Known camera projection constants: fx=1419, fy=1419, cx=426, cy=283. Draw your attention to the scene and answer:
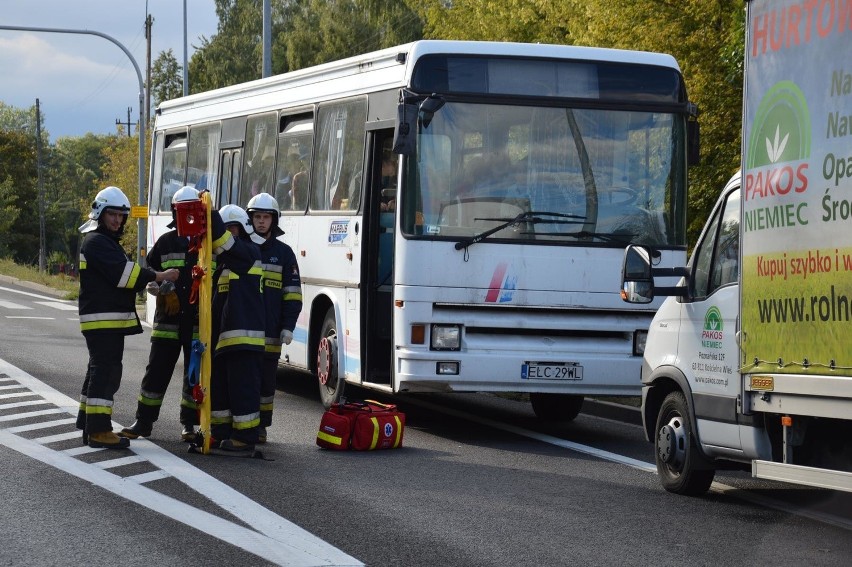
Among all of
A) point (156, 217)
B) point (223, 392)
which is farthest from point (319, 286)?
point (156, 217)

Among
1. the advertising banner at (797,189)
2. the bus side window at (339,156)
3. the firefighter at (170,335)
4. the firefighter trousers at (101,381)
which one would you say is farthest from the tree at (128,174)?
the advertising banner at (797,189)

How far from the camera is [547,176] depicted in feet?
38.3

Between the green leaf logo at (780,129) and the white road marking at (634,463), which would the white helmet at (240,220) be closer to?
the white road marking at (634,463)

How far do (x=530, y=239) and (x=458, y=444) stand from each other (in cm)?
178

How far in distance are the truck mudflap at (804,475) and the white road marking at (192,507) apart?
2376mm

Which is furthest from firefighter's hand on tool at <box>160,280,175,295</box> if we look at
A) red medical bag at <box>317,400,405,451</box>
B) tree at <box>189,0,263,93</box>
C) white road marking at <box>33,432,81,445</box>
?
tree at <box>189,0,263,93</box>

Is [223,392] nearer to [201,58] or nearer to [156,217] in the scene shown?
[156,217]

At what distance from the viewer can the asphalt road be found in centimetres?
713

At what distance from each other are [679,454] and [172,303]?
3.93 meters

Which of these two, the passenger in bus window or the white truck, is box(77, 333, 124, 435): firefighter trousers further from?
the white truck

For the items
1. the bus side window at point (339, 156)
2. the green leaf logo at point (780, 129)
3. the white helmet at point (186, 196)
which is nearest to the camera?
the green leaf logo at point (780, 129)

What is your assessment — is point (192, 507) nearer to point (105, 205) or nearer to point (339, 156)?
point (105, 205)

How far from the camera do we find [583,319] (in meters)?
11.8

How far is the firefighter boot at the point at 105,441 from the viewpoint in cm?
1027
